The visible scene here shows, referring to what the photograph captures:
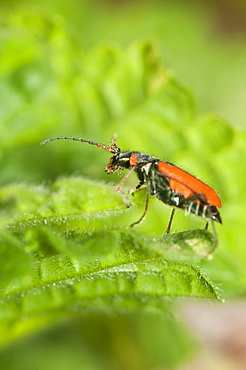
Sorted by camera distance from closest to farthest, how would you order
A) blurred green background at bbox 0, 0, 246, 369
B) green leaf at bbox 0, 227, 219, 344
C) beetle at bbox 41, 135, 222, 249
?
green leaf at bbox 0, 227, 219, 344, beetle at bbox 41, 135, 222, 249, blurred green background at bbox 0, 0, 246, 369

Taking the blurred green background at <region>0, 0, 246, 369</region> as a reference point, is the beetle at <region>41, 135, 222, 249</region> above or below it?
below

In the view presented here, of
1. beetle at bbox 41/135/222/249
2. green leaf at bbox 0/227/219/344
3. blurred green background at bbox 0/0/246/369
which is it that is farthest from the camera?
blurred green background at bbox 0/0/246/369

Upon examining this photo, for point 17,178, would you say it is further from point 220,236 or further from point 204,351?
point 204,351

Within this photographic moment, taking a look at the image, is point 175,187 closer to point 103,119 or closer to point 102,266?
point 102,266

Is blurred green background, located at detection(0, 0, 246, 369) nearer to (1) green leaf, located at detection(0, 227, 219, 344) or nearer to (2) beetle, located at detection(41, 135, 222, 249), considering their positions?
(2) beetle, located at detection(41, 135, 222, 249)

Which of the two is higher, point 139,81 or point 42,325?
point 139,81

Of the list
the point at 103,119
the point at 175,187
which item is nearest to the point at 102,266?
the point at 175,187

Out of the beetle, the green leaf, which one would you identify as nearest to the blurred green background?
the beetle

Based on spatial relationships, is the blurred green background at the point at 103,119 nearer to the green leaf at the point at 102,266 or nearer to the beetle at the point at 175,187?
the beetle at the point at 175,187

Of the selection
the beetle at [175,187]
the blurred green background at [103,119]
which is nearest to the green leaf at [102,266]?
the beetle at [175,187]

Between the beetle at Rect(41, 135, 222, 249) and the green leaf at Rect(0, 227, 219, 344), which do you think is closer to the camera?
the green leaf at Rect(0, 227, 219, 344)

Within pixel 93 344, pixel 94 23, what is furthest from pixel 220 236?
pixel 94 23
